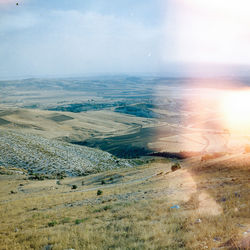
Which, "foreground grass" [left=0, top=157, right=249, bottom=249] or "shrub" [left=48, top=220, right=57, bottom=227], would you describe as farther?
"shrub" [left=48, top=220, right=57, bottom=227]

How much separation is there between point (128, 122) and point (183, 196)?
13204cm

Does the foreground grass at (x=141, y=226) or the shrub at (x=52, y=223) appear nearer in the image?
the foreground grass at (x=141, y=226)

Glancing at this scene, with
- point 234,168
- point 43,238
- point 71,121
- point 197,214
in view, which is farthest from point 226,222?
point 71,121

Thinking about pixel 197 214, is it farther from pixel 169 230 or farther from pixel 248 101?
pixel 248 101

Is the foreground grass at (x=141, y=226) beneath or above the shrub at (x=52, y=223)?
above

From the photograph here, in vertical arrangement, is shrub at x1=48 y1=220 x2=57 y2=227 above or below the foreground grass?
below

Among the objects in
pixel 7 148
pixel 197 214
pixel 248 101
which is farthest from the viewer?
pixel 248 101

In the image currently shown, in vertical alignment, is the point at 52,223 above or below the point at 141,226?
below

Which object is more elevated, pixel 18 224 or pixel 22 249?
pixel 22 249

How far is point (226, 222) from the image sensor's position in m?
8.92

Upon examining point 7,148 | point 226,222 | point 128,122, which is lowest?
point 128,122

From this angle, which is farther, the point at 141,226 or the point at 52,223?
the point at 52,223

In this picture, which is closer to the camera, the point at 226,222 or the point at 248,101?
the point at 226,222

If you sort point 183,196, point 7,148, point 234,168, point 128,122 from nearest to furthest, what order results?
point 183,196 → point 234,168 → point 7,148 → point 128,122
